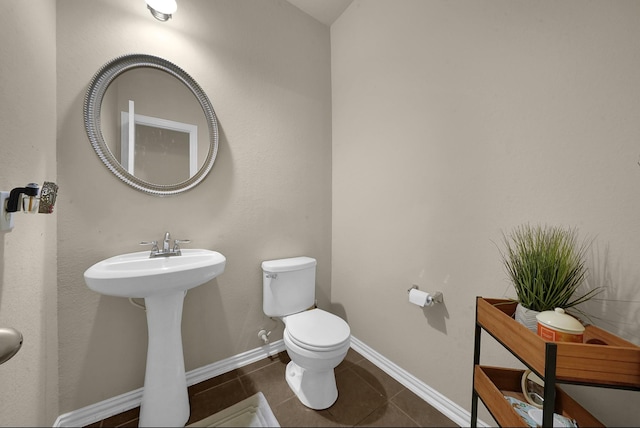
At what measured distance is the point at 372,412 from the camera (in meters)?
1.19

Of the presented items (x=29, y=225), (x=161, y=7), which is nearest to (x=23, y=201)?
(x=29, y=225)

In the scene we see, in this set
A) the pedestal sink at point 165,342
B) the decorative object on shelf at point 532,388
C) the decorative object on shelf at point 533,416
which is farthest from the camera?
the pedestal sink at point 165,342

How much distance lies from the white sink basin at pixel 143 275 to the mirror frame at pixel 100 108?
383mm

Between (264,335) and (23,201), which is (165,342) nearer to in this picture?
(264,335)

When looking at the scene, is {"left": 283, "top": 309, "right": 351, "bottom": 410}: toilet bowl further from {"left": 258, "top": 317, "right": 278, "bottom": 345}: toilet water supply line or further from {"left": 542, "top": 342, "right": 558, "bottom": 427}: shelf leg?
{"left": 542, "top": 342, "right": 558, "bottom": 427}: shelf leg

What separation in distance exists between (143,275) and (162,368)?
529 millimetres

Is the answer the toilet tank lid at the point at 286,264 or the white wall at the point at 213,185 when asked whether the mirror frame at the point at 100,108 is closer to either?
the white wall at the point at 213,185

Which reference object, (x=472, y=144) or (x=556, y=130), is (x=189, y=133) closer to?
(x=472, y=144)

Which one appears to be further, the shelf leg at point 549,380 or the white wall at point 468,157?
the white wall at point 468,157

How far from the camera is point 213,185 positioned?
1424 millimetres

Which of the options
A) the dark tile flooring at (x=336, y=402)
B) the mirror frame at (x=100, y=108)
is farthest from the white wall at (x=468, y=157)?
the mirror frame at (x=100, y=108)

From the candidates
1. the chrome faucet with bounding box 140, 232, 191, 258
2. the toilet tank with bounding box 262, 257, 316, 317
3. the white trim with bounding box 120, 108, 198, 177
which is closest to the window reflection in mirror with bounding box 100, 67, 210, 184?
the white trim with bounding box 120, 108, 198, 177

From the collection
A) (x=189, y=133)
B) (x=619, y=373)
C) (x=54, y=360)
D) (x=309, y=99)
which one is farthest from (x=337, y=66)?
(x=54, y=360)

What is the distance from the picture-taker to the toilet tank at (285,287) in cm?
149
